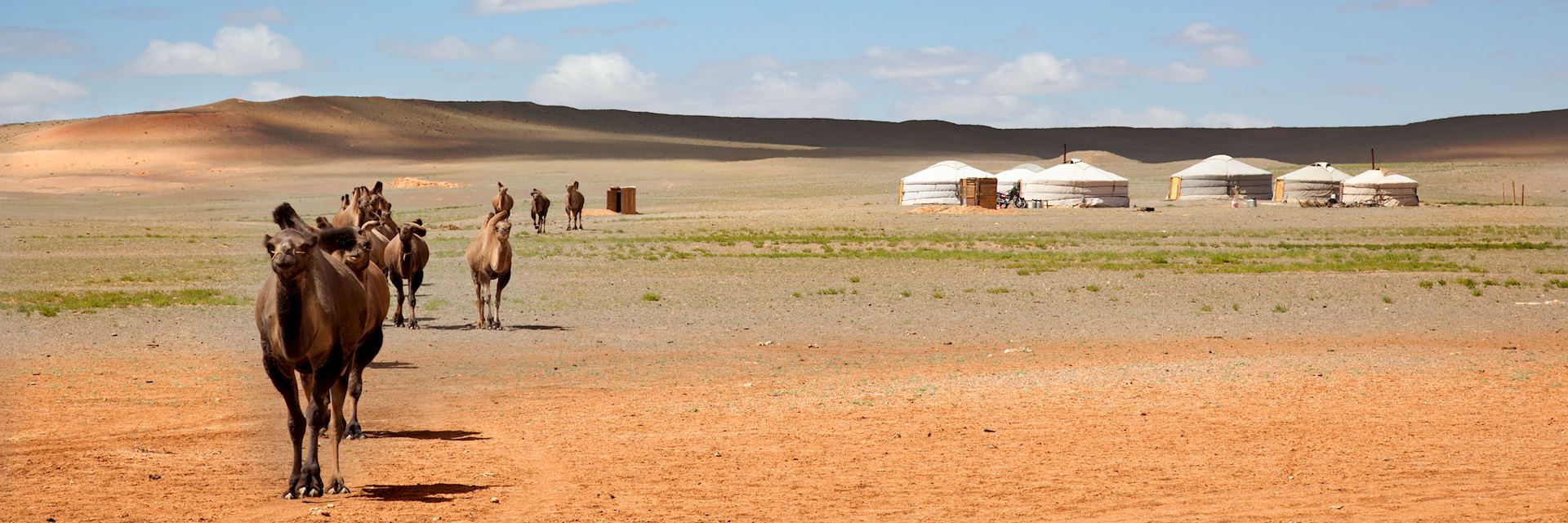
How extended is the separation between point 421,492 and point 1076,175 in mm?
54487

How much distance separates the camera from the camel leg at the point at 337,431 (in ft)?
25.9

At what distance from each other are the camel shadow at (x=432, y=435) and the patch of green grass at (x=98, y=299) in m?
10.4

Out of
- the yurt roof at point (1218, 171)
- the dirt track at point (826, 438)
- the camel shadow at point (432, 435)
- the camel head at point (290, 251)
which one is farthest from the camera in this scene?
the yurt roof at point (1218, 171)

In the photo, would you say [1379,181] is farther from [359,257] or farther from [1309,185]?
[359,257]

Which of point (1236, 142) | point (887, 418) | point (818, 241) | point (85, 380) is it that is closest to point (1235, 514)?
point (887, 418)

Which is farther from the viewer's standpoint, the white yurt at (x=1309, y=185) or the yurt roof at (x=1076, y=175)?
the white yurt at (x=1309, y=185)

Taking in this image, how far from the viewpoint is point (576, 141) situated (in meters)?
146

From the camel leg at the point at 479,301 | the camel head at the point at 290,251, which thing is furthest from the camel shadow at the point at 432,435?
the camel leg at the point at 479,301

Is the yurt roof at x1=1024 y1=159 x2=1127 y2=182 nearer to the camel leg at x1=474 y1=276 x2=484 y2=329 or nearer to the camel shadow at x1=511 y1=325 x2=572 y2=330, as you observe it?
the camel shadow at x1=511 y1=325 x2=572 y2=330

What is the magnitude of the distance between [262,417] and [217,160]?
111786mm

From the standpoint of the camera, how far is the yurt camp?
6225 cm

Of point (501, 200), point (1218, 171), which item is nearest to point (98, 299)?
point (501, 200)

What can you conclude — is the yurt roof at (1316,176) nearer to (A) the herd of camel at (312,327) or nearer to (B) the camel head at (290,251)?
(A) the herd of camel at (312,327)

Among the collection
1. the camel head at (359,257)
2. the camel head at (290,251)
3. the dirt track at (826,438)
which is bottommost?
the dirt track at (826,438)
